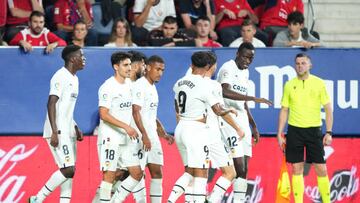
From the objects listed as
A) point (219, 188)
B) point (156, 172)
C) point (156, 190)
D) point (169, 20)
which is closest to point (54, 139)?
point (156, 172)

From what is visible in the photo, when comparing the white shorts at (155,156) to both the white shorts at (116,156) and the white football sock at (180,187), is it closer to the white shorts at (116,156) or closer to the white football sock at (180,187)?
the white shorts at (116,156)

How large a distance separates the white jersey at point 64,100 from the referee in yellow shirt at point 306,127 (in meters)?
2.98

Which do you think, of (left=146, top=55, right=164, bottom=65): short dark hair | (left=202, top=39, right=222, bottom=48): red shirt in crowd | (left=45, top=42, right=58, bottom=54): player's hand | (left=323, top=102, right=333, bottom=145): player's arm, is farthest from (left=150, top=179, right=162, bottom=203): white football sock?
(left=202, top=39, right=222, bottom=48): red shirt in crowd

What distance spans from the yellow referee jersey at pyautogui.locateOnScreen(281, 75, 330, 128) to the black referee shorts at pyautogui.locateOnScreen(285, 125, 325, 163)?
0.28 ft

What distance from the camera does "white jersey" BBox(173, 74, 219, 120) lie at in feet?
53.2

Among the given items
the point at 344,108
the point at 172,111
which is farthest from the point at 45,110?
the point at 344,108

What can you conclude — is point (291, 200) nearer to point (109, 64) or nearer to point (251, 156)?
point (251, 156)

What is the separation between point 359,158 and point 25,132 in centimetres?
492

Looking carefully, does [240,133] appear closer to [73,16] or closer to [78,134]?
[78,134]

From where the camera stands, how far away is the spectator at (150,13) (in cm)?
2016

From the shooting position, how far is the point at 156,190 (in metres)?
17.3

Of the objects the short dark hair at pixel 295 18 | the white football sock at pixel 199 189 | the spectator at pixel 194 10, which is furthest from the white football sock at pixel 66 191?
the short dark hair at pixel 295 18

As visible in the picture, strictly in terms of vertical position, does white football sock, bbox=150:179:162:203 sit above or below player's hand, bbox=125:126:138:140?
below

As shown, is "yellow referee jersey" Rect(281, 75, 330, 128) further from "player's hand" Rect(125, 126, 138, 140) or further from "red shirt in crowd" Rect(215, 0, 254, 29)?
"red shirt in crowd" Rect(215, 0, 254, 29)
